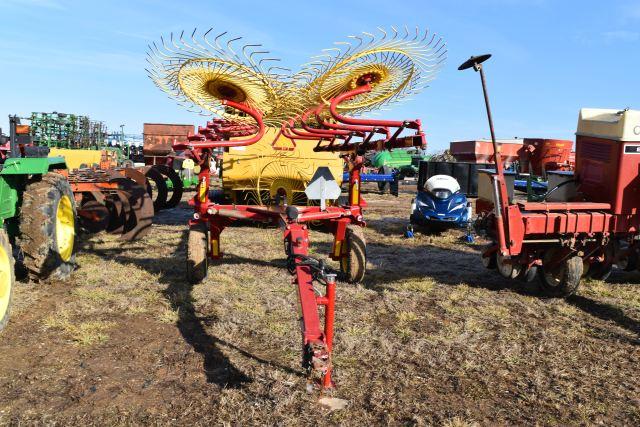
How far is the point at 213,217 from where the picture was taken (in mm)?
5855

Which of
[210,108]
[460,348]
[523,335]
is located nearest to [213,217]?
[210,108]

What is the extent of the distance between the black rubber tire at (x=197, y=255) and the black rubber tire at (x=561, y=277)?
3775 mm

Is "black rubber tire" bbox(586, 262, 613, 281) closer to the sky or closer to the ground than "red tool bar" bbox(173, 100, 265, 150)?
closer to the ground

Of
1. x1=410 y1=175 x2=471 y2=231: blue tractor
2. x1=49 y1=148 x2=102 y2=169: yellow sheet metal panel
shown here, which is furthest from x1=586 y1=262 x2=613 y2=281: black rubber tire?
x1=49 y1=148 x2=102 y2=169: yellow sheet metal panel

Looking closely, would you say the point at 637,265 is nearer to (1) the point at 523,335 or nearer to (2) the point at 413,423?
(1) the point at 523,335

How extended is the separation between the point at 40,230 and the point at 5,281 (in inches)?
40.0

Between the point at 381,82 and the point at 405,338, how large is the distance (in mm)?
2392

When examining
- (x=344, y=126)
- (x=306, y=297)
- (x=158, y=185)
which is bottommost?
(x=306, y=297)

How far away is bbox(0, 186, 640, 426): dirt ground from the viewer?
10.2 ft

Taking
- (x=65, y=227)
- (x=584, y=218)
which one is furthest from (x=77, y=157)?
(x=584, y=218)

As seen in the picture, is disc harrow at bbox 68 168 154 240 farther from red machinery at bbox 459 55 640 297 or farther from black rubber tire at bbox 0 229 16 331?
red machinery at bbox 459 55 640 297

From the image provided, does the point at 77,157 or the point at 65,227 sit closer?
the point at 65,227

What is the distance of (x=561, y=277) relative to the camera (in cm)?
560

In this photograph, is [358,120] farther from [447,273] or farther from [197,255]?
[447,273]
